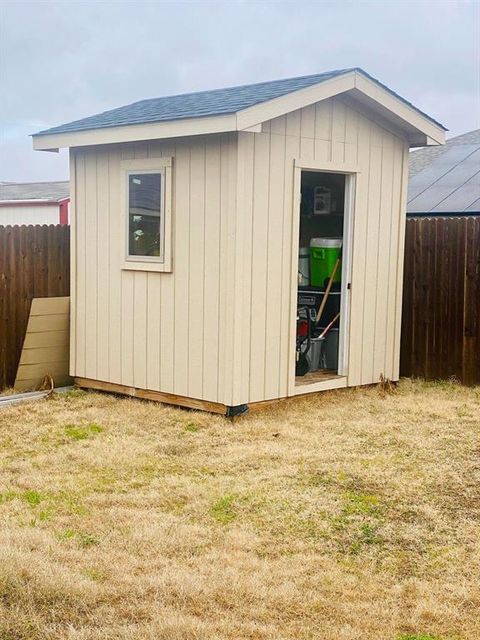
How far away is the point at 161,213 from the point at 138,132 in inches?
29.0

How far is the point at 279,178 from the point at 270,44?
4890 mm

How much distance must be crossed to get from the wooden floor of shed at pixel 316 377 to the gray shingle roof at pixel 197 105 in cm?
265

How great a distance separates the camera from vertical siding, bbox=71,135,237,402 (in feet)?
23.5

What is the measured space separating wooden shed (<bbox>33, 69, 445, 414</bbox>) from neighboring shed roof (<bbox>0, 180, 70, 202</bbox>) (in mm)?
15286

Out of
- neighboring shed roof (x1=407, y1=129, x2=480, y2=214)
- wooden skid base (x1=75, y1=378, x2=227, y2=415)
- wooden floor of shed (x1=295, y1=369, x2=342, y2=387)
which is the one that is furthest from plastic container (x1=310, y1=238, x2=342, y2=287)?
neighboring shed roof (x1=407, y1=129, x2=480, y2=214)

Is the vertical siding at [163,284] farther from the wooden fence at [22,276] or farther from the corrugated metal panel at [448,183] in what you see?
the corrugated metal panel at [448,183]

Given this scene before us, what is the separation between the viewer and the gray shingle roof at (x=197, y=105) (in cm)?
704

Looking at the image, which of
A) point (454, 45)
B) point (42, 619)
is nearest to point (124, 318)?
point (42, 619)

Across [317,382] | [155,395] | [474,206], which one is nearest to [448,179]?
[474,206]

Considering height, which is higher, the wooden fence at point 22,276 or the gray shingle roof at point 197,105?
the gray shingle roof at point 197,105

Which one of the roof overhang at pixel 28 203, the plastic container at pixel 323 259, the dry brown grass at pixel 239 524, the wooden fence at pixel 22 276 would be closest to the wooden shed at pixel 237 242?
the plastic container at pixel 323 259

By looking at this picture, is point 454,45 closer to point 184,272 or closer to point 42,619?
point 184,272

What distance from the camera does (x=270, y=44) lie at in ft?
38.0

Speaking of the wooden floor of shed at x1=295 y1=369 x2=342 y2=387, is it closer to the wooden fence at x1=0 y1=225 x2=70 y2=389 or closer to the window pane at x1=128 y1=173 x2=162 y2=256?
the window pane at x1=128 y1=173 x2=162 y2=256
